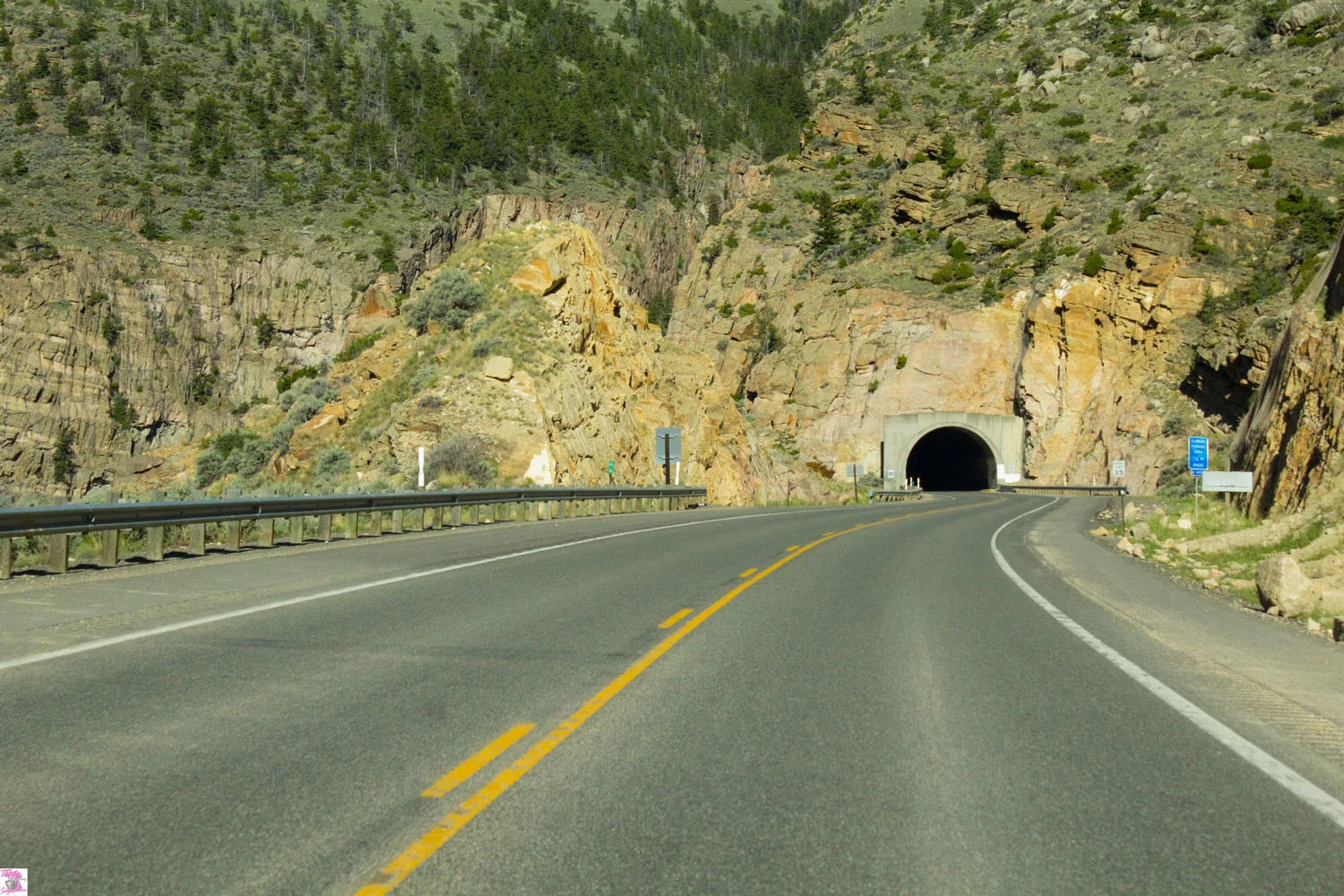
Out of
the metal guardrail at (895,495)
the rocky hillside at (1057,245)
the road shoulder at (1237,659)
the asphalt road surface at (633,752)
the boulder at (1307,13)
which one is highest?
the boulder at (1307,13)

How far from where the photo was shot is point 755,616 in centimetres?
1024

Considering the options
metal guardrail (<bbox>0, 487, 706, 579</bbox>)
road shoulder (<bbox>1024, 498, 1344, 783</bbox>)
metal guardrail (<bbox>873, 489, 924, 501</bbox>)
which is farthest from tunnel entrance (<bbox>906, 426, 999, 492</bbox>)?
road shoulder (<bbox>1024, 498, 1344, 783</bbox>)

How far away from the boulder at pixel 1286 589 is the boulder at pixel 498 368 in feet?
85.2

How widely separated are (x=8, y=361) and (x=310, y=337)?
20409 millimetres

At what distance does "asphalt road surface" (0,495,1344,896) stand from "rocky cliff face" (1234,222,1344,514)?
10594 mm

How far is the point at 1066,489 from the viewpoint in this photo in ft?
209

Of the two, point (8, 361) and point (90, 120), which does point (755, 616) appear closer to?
point (8, 361)

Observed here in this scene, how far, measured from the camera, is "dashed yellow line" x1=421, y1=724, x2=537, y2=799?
15.8 ft

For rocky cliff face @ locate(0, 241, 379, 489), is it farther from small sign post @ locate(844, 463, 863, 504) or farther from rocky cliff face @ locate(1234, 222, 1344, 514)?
rocky cliff face @ locate(1234, 222, 1344, 514)

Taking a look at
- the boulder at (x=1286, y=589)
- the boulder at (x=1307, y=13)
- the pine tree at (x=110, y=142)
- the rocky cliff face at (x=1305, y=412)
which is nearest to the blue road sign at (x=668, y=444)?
the rocky cliff face at (x=1305, y=412)

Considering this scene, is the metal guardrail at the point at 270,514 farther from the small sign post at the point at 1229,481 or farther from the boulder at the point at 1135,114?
the boulder at the point at 1135,114

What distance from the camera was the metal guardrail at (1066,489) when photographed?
60.3m

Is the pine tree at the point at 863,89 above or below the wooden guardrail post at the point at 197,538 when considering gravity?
above

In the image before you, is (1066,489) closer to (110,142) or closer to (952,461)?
(952,461)
